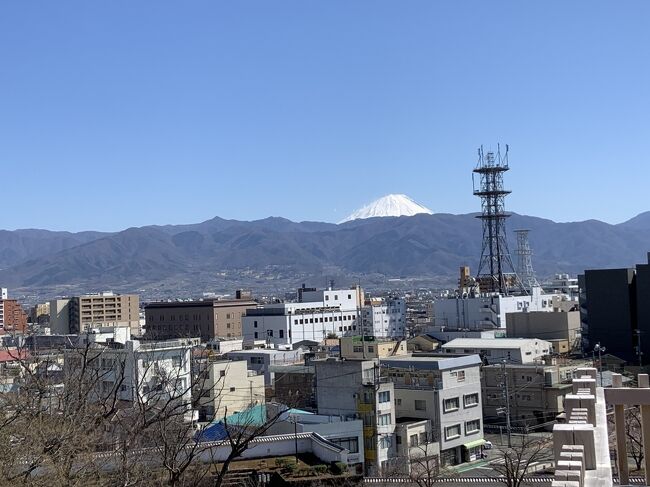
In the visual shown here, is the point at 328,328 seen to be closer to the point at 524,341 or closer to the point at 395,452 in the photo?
the point at 524,341

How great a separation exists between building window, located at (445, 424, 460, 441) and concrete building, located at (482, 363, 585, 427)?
683cm

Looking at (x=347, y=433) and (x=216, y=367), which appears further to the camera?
(x=216, y=367)

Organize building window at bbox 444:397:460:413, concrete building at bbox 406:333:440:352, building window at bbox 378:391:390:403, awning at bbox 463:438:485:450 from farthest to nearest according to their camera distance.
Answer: concrete building at bbox 406:333:440:352 < awning at bbox 463:438:485:450 < building window at bbox 444:397:460:413 < building window at bbox 378:391:390:403

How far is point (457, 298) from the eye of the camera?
69125 millimetres

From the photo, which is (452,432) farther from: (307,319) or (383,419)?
(307,319)

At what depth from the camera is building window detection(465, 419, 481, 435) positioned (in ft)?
95.3

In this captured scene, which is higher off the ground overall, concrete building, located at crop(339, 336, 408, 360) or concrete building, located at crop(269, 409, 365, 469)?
→ concrete building, located at crop(339, 336, 408, 360)

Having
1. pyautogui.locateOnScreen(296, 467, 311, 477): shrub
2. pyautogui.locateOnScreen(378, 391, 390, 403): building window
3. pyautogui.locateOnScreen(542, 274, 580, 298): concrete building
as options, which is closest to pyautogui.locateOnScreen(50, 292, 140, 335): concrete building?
pyautogui.locateOnScreen(542, 274, 580, 298): concrete building

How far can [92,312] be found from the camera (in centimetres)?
9806

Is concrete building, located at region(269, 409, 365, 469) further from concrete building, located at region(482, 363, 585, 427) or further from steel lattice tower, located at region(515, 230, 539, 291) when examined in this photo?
steel lattice tower, located at region(515, 230, 539, 291)

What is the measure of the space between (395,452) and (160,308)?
68.6m

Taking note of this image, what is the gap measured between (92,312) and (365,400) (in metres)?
78.0

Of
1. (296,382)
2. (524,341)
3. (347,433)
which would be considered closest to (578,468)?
(347,433)

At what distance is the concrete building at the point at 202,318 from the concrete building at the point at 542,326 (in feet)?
122
